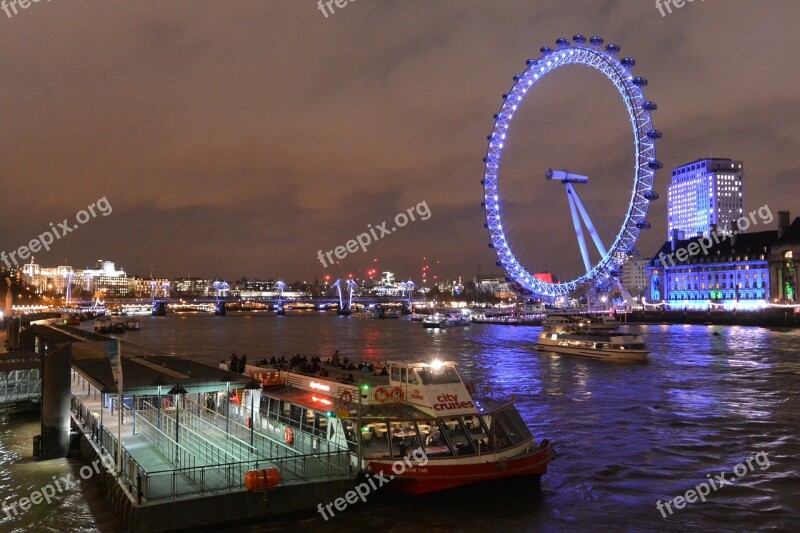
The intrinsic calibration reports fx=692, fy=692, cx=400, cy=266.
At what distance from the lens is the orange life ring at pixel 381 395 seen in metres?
19.9

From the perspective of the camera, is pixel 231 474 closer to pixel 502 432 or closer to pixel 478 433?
pixel 478 433

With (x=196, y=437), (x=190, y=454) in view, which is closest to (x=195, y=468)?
(x=190, y=454)

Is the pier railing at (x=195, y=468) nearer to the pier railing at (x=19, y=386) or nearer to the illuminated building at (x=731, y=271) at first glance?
the pier railing at (x=19, y=386)

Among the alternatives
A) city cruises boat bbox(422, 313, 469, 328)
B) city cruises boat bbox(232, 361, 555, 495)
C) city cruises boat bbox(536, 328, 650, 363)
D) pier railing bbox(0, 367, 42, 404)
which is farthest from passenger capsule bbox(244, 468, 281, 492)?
city cruises boat bbox(422, 313, 469, 328)

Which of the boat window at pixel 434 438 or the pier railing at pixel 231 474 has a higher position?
the boat window at pixel 434 438

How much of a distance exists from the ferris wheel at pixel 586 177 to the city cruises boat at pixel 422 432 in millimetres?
73006

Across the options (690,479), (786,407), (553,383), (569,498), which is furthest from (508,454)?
(553,383)

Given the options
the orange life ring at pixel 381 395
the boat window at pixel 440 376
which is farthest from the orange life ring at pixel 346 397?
the boat window at pixel 440 376

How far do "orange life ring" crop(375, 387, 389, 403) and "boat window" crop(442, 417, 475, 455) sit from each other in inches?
81.5

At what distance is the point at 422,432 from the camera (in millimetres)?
18703

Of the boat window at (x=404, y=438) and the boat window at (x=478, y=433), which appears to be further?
the boat window at (x=478, y=433)

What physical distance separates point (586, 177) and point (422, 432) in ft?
282

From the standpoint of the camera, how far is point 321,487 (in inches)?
676

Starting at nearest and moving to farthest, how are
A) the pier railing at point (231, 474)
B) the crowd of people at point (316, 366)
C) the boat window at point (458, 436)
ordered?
1. the pier railing at point (231, 474)
2. the boat window at point (458, 436)
3. the crowd of people at point (316, 366)
